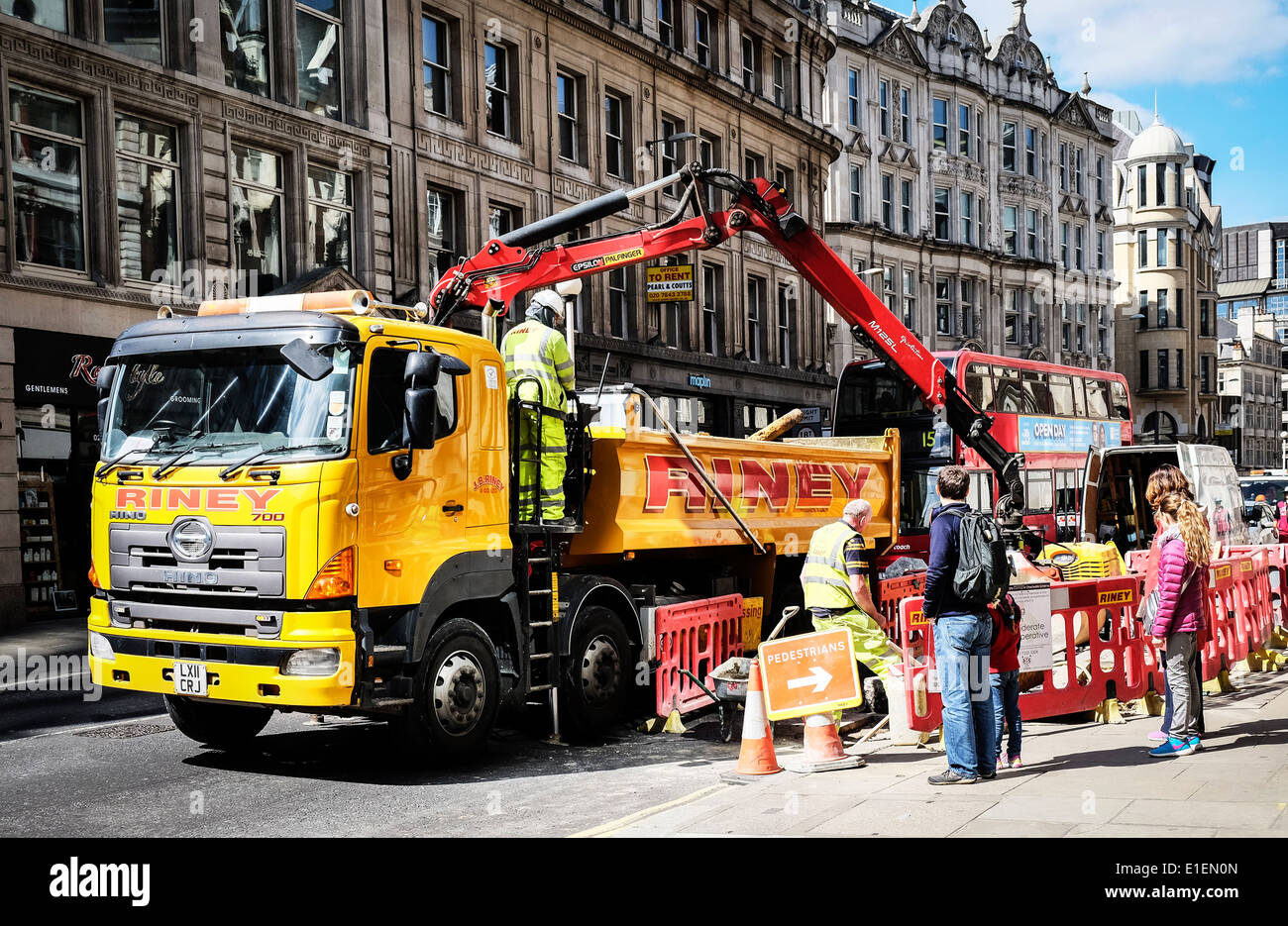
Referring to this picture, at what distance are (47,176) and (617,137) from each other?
617 inches

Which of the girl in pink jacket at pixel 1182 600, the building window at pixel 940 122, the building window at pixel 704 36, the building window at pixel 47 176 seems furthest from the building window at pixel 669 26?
the girl in pink jacket at pixel 1182 600

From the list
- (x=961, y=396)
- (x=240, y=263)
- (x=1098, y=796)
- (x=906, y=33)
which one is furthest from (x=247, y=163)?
(x=906, y=33)

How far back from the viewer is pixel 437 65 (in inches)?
991

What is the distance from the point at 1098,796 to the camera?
7.03 m

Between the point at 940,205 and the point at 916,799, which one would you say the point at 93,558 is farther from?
the point at 940,205

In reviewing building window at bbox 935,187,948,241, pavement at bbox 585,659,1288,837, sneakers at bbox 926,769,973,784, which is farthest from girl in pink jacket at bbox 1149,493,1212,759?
building window at bbox 935,187,948,241

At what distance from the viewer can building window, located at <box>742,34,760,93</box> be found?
36.7 metres

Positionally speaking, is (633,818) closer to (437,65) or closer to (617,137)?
(437,65)

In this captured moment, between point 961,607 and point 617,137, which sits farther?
point 617,137

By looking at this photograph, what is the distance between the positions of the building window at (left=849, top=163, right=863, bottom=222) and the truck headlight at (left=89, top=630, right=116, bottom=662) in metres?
41.3

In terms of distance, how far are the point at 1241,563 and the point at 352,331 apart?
379 inches

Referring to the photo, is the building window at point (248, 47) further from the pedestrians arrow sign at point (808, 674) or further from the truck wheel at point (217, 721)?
Result: the pedestrians arrow sign at point (808, 674)

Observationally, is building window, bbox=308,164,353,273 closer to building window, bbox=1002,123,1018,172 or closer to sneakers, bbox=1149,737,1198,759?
sneakers, bbox=1149,737,1198,759

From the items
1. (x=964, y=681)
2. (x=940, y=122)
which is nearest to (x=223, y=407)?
(x=964, y=681)
